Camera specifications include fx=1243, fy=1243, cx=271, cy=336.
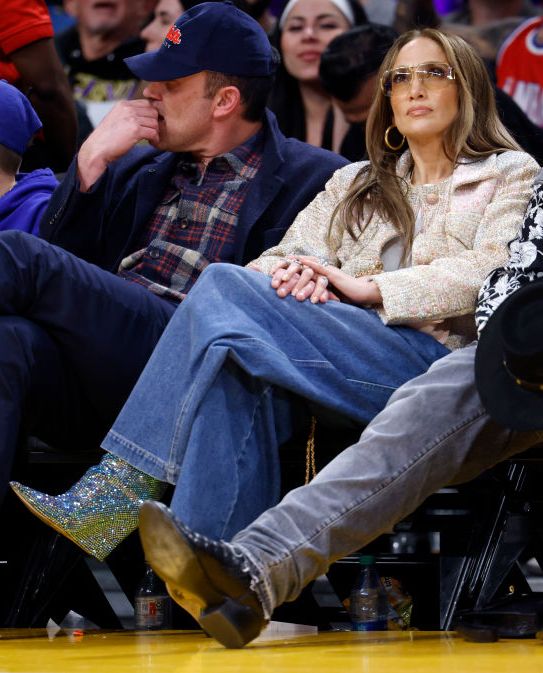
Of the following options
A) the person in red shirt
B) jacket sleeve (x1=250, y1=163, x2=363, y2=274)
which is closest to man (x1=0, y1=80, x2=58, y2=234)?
jacket sleeve (x1=250, y1=163, x2=363, y2=274)

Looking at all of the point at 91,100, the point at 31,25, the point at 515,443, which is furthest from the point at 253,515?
the point at 91,100

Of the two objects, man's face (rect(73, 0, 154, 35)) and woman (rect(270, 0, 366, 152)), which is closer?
woman (rect(270, 0, 366, 152))

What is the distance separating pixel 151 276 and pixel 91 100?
187cm

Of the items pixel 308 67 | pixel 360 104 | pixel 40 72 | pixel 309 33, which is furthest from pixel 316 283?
pixel 309 33

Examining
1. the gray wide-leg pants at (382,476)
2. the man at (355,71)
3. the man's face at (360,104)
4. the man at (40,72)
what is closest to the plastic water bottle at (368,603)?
the gray wide-leg pants at (382,476)

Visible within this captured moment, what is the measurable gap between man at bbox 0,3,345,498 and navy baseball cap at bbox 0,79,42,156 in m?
0.22

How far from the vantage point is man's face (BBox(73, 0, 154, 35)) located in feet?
16.6

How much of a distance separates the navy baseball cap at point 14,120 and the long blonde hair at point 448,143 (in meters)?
0.95

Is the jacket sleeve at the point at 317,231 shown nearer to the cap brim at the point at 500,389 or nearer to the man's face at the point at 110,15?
the cap brim at the point at 500,389

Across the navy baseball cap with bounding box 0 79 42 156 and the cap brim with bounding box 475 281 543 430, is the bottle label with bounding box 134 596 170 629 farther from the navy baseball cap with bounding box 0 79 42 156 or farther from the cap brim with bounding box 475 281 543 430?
the navy baseball cap with bounding box 0 79 42 156

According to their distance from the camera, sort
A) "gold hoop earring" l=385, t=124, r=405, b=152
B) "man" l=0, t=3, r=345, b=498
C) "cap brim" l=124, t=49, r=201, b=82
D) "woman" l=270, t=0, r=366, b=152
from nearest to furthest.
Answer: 1. "man" l=0, t=3, r=345, b=498
2. "gold hoop earring" l=385, t=124, r=405, b=152
3. "cap brim" l=124, t=49, r=201, b=82
4. "woman" l=270, t=0, r=366, b=152

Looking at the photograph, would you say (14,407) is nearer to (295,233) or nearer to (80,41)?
Answer: (295,233)

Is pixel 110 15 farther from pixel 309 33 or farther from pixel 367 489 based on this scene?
pixel 367 489

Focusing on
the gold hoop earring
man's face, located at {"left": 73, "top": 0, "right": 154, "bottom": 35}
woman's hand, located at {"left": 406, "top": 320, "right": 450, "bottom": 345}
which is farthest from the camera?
man's face, located at {"left": 73, "top": 0, "right": 154, "bottom": 35}
